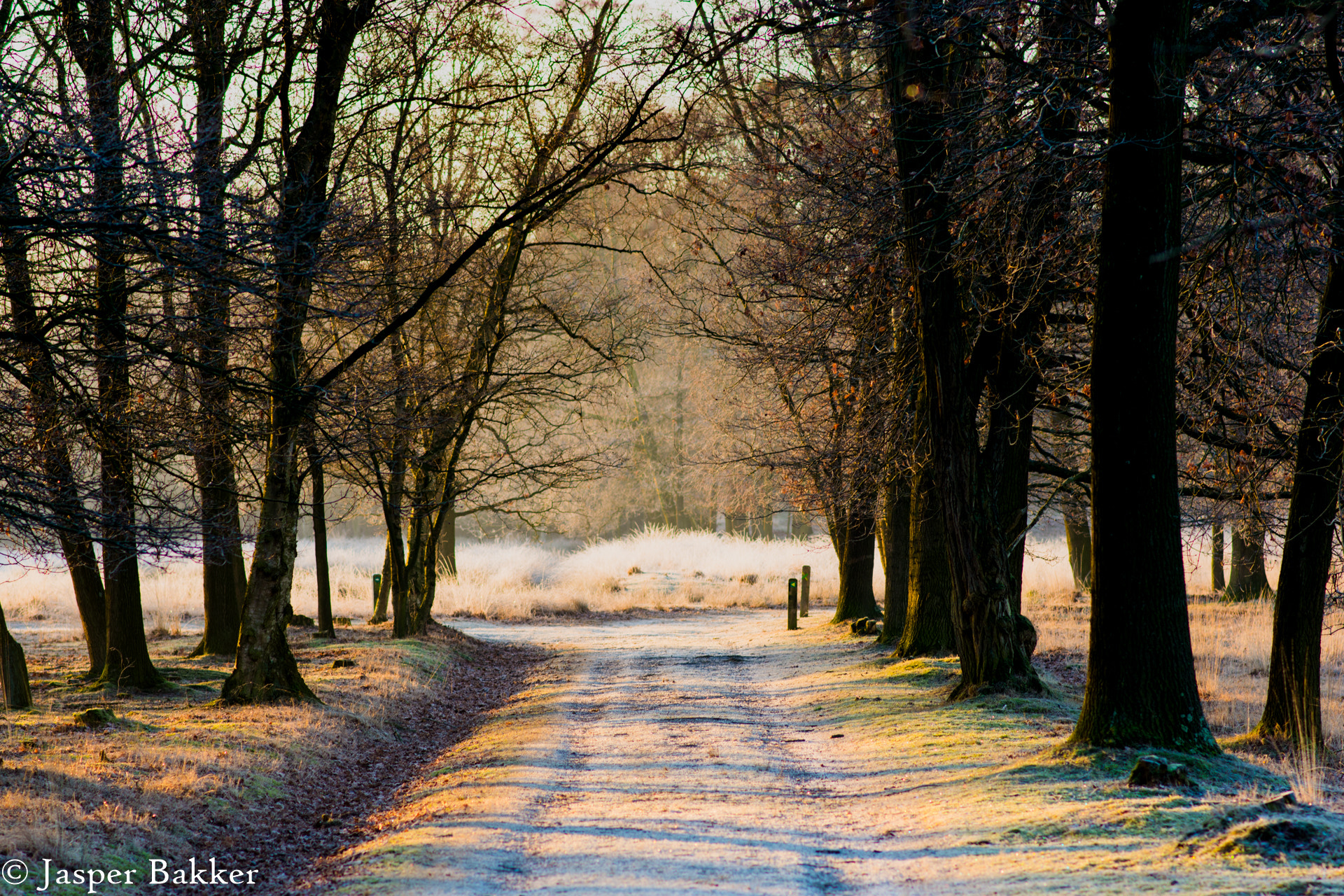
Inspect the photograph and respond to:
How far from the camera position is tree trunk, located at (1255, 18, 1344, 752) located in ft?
26.7

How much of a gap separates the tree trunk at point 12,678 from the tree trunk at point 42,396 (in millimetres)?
1025

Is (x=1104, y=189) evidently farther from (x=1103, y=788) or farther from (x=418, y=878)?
(x=418, y=878)

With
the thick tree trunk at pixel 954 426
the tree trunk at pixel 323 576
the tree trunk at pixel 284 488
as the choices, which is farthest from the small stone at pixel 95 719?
the thick tree trunk at pixel 954 426

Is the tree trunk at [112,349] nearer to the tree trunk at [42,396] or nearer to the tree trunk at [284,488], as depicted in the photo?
the tree trunk at [42,396]

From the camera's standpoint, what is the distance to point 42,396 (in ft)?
26.7

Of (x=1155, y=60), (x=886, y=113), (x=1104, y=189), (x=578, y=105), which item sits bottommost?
(x=1104, y=189)

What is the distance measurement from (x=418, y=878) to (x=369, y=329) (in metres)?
11.7

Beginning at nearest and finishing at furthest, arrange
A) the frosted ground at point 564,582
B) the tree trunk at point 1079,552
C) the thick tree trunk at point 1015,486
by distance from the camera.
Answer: the thick tree trunk at point 1015,486 → the frosted ground at point 564,582 → the tree trunk at point 1079,552

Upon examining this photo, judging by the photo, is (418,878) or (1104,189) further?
(1104,189)

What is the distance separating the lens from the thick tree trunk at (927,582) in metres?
12.8

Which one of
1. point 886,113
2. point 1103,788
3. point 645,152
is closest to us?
point 1103,788

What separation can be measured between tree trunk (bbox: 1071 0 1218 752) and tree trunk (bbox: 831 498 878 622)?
38.3 ft

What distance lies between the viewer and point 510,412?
56.8 feet

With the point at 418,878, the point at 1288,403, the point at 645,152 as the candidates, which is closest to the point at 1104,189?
the point at 1288,403
